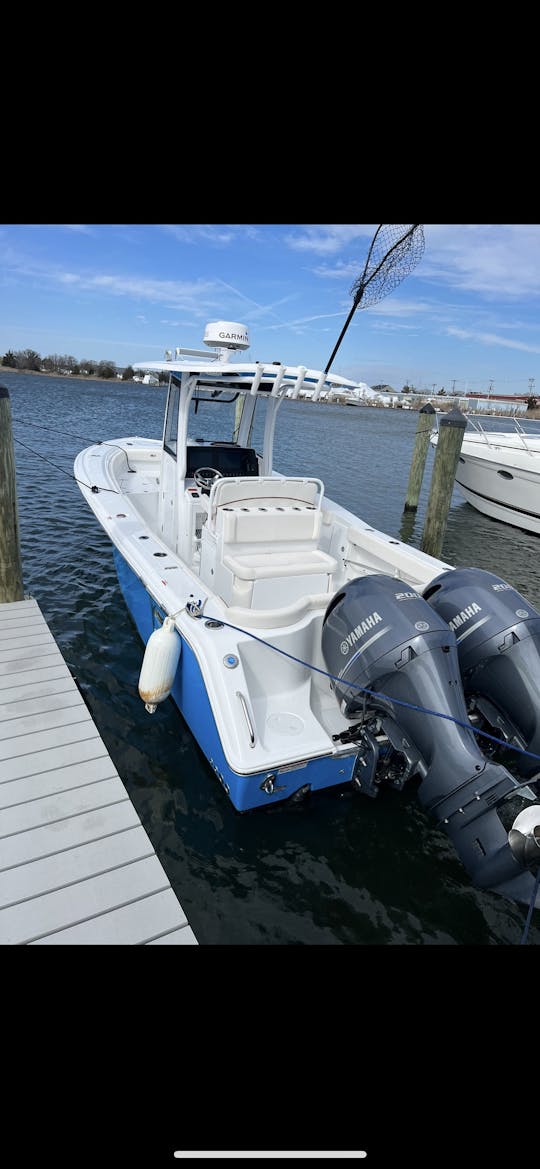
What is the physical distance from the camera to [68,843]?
2.97m

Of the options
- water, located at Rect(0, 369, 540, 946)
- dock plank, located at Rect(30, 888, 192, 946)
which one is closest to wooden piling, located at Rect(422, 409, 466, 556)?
water, located at Rect(0, 369, 540, 946)

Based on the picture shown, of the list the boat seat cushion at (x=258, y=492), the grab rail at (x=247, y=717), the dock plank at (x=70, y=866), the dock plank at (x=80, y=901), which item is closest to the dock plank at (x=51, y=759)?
the dock plank at (x=70, y=866)

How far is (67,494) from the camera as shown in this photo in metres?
12.2

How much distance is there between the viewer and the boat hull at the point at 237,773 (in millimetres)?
3240

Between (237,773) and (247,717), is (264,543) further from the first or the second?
(237,773)

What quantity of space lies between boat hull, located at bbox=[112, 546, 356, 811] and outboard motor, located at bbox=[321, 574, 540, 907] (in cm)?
19

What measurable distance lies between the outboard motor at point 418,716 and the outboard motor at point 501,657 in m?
0.36

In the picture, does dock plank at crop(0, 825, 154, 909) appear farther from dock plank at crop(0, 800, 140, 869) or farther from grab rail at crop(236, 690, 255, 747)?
grab rail at crop(236, 690, 255, 747)

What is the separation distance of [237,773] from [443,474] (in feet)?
25.5

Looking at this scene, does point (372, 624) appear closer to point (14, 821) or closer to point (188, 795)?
point (188, 795)
